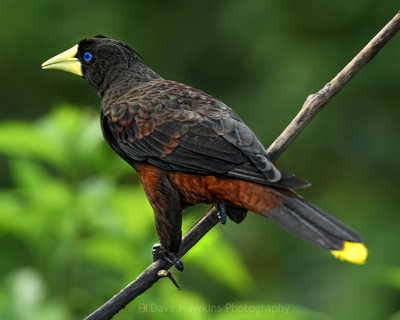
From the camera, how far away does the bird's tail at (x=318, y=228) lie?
203 cm

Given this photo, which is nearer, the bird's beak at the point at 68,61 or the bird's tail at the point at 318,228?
the bird's tail at the point at 318,228

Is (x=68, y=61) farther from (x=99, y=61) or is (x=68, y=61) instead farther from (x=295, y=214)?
(x=295, y=214)

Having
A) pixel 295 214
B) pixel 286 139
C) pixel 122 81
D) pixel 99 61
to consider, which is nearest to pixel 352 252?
pixel 295 214

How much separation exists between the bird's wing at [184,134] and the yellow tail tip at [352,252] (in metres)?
0.34

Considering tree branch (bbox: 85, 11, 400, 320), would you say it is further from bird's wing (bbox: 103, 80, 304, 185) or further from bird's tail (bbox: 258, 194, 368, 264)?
bird's tail (bbox: 258, 194, 368, 264)

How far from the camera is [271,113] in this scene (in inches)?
212

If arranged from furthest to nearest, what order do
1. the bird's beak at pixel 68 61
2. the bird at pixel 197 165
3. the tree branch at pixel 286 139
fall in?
the bird's beak at pixel 68 61 → the tree branch at pixel 286 139 → the bird at pixel 197 165

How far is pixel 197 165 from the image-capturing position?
8.23 ft

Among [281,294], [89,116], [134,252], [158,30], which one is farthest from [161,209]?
[158,30]

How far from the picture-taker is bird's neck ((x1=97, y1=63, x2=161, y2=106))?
310cm

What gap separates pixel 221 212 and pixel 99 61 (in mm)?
1057

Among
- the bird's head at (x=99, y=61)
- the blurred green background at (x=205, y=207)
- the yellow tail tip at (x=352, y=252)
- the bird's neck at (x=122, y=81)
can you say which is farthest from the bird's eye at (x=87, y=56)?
the yellow tail tip at (x=352, y=252)

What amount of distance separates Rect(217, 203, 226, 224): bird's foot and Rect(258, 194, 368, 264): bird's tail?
328mm

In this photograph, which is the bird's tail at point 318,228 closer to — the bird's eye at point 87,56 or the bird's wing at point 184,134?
the bird's wing at point 184,134
